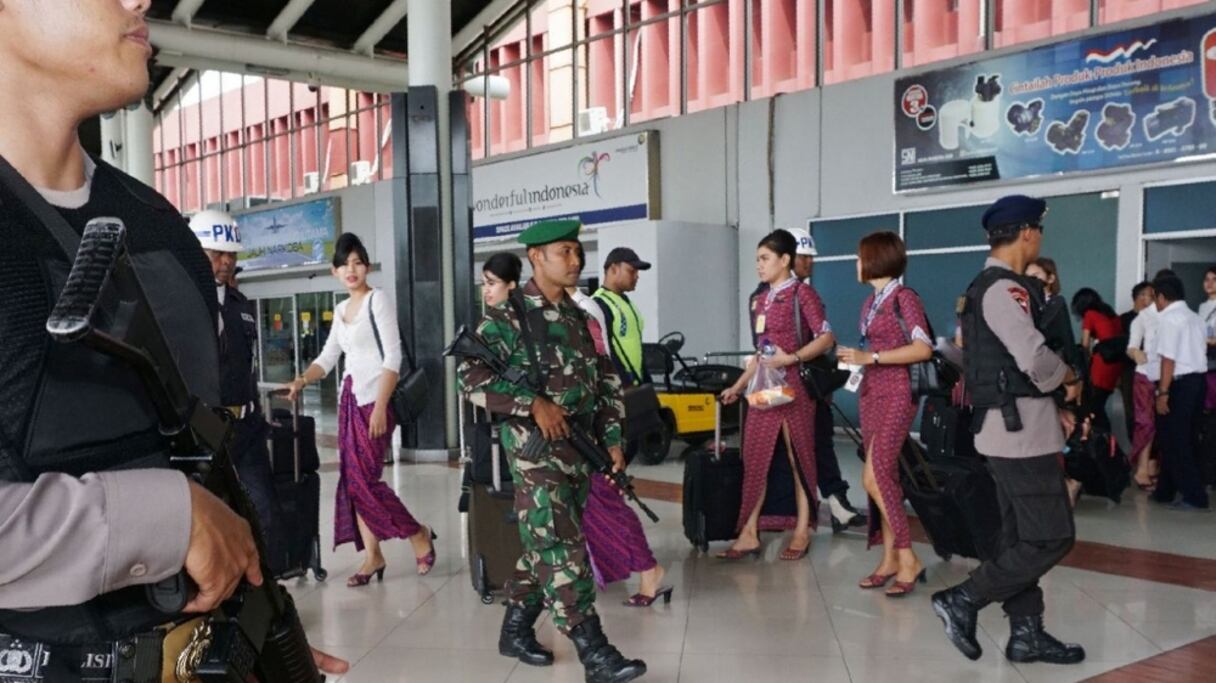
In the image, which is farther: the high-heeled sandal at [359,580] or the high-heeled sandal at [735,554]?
the high-heeled sandal at [735,554]

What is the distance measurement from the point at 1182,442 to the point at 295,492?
5.66 m

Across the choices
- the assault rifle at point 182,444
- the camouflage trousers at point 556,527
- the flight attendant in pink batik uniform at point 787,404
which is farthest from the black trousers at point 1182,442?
the assault rifle at point 182,444

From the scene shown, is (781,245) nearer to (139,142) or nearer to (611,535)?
Result: (611,535)

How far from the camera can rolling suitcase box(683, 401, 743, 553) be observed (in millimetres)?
5285

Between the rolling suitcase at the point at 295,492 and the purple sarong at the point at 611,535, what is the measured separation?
1.41 metres

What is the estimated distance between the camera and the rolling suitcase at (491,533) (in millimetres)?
4426

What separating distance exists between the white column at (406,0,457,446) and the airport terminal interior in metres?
0.03

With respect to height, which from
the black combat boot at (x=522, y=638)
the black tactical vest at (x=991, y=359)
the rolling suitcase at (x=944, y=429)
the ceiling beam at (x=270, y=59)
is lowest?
the black combat boot at (x=522, y=638)

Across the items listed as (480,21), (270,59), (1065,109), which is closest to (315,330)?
(270,59)

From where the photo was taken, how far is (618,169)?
12570 millimetres

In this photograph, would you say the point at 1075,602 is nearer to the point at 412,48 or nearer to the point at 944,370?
the point at 944,370

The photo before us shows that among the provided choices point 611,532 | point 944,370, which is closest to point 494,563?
point 611,532

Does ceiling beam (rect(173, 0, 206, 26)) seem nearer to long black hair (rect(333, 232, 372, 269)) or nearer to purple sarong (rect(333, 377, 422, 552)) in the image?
long black hair (rect(333, 232, 372, 269))

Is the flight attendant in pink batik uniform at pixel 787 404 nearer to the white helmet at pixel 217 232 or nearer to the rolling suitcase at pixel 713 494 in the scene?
the rolling suitcase at pixel 713 494
